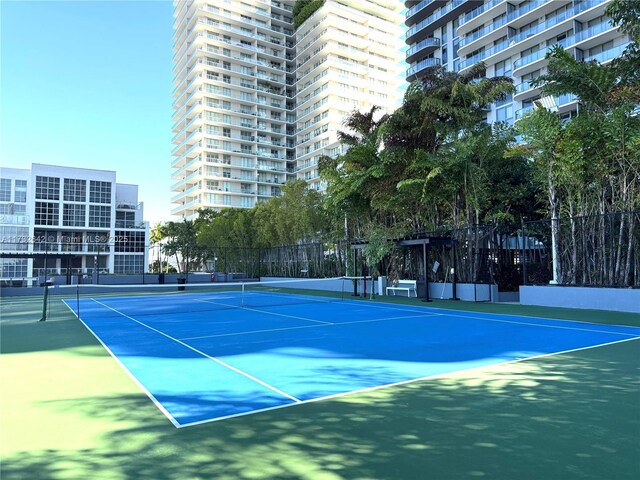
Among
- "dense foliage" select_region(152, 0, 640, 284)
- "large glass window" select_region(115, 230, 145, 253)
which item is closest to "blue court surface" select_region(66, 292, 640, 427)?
"dense foliage" select_region(152, 0, 640, 284)

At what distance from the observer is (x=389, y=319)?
1251 centimetres

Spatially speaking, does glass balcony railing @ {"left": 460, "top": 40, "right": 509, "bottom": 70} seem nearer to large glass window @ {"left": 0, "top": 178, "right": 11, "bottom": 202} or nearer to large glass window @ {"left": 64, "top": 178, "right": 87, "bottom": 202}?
large glass window @ {"left": 64, "top": 178, "right": 87, "bottom": 202}

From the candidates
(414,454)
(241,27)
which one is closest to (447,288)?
(414,454)

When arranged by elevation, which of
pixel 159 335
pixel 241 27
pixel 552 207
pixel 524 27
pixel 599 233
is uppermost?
pixel 241 27

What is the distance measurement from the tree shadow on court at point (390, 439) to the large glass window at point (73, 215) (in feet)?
258

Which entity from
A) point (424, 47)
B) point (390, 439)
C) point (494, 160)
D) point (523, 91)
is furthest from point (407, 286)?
point (424, 47)

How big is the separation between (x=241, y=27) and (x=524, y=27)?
58.9 m

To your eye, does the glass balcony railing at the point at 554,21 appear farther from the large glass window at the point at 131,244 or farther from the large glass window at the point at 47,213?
the large glass window at the point at 47,213

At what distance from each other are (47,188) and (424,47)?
61608 millimetres

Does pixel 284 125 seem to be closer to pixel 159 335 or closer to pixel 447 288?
pixel 447 288

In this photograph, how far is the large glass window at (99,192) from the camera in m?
76.1

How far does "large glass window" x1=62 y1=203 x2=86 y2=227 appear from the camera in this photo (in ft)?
241

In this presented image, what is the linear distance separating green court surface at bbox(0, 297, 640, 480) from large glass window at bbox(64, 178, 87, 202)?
77.4 meters

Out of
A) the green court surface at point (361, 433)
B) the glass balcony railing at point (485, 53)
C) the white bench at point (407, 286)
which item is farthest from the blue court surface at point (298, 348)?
the glass balcony railing at point (485, 53)
